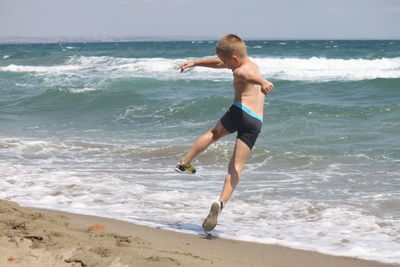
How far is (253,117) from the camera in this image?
4672mm

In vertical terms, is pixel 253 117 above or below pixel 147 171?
above

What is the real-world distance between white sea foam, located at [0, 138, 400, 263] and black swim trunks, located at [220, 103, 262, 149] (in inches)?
32.5

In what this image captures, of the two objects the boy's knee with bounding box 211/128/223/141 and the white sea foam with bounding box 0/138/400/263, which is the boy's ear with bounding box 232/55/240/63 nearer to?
the boy's knee with bounding box 211/128/223/141

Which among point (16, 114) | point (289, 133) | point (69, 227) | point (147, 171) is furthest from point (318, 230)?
point (16, 114)

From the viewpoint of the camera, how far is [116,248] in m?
3.88

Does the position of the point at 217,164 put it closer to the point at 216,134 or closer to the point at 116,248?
the point at 216,134

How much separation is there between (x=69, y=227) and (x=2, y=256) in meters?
0.94

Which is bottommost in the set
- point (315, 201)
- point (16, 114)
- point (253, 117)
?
point (16, 114)

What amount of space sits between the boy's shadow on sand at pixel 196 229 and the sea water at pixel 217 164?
0.06ft

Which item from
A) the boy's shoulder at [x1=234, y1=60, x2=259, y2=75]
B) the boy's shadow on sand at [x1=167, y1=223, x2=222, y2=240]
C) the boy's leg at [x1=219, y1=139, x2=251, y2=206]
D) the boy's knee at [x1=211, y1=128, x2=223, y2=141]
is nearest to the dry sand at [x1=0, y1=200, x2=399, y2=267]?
the boy's shadow on sand at [x1=167, y1=223, x2=222, y2=240]

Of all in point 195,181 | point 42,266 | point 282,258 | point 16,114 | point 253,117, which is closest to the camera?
point 42,266

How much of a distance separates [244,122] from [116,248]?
143 centimetres

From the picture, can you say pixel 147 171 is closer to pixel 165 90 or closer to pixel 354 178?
pixel 354 178

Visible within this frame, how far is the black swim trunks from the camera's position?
4.66 metres
